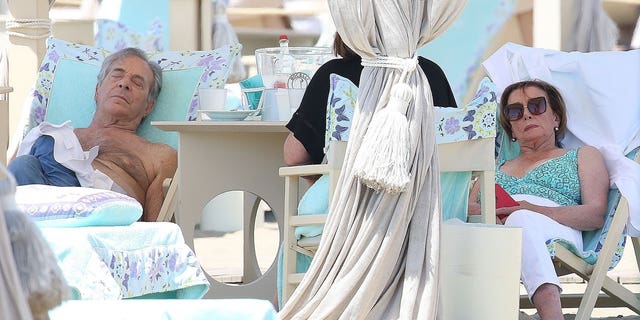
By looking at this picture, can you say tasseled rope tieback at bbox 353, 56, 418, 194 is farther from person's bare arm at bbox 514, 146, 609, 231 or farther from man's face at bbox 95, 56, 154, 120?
man's face at bbox 95, 56, 154, 120

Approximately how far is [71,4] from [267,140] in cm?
551

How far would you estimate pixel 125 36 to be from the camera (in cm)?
919

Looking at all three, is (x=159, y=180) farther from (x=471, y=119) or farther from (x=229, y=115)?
(x=471, y=119)

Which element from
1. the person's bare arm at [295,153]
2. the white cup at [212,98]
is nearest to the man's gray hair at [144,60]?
the white cup at [212,98]

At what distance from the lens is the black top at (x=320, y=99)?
414 cm

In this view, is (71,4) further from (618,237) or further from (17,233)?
(17,233)

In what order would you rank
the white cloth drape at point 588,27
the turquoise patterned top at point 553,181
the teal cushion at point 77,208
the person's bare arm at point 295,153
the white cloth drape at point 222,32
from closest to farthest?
the teal cushion at point 77,208, the person's bare arm at point 295,153, the turquoise patterned top at point 553,181, the white cloth drape at point 588,27, the white cloth drape at point 222,32

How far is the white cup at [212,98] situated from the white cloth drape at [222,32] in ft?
11.7

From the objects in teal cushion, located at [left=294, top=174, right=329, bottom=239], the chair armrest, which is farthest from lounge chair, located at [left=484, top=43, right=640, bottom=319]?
the chair armrest

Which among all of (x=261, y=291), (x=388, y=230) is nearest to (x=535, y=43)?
(x=261, y=291)

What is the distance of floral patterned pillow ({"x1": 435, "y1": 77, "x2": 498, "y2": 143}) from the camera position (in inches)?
152

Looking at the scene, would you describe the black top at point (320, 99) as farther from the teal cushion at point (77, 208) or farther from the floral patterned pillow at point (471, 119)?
the teal cushion at point (77, 208)

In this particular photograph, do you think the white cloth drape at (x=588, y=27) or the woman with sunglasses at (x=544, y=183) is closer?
the woman with sunglasses at (x=544, y=183)

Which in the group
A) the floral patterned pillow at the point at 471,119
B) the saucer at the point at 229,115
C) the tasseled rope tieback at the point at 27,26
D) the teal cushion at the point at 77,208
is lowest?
the teal cushion at the point at 77,208
